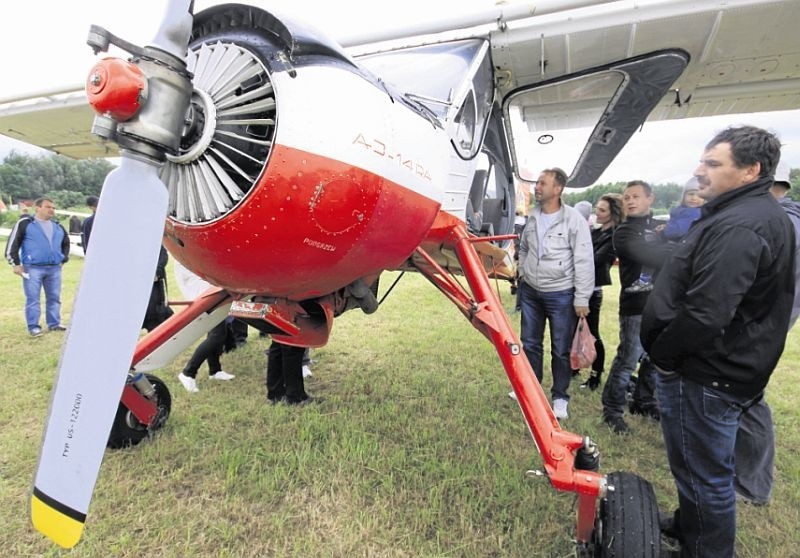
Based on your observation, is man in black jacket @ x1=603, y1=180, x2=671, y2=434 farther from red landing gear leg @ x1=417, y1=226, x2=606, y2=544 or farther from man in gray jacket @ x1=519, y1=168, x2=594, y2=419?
red landing gear leg @ x1=417, y1=226, x2=606, y2=544

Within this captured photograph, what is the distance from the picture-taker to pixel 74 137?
17.2 feet

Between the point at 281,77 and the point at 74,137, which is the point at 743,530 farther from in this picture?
the point at 74,137

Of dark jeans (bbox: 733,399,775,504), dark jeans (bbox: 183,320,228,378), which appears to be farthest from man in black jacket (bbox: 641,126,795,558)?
dark jeans (bbox: 183,320,228,378)

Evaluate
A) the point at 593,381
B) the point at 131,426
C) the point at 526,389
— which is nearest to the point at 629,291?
the point at 593,381

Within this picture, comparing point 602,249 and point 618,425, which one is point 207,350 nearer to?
point 618,425

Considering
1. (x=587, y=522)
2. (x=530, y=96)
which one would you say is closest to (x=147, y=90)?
(x=587, y=522)

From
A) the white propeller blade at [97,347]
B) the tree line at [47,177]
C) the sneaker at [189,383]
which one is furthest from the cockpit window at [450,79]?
the tree line at [47,177]

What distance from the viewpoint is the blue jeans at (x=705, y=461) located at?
174cm

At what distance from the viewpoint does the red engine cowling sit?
1.53 meters

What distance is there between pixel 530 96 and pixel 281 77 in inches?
142

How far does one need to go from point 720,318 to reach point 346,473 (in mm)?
2129

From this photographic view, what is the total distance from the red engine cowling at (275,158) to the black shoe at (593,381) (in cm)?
344

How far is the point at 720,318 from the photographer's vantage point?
1.59 m

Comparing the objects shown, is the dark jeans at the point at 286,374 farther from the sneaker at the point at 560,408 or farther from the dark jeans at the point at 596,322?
the dark jeans at the point at 596,322
